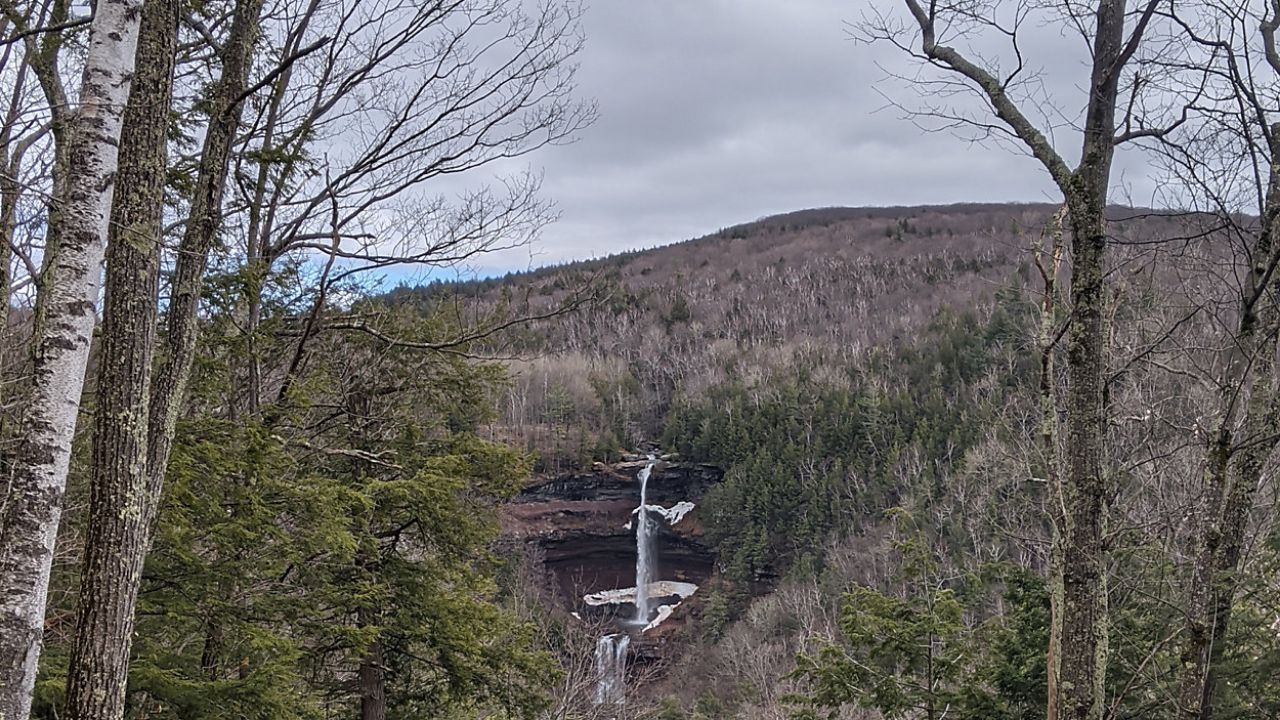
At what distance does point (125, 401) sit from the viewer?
3.03 meters

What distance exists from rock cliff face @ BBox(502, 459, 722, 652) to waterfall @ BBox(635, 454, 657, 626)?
47cm

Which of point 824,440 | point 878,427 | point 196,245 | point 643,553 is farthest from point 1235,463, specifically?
point 643,553

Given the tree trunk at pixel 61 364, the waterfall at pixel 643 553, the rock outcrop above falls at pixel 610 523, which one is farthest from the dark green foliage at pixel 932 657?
the rock outcrop above falls at pixel 610 523

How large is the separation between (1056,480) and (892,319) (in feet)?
309

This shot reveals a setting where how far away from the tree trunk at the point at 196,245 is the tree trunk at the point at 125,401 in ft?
0.63

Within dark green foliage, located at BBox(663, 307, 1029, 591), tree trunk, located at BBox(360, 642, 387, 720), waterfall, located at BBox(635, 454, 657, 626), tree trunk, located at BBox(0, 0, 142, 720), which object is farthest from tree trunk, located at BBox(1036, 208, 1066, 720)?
waterfall, located at BBox(635, 454, 657, 626)

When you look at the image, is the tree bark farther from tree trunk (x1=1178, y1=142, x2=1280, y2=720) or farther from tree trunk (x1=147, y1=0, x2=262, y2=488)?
tree trunk (x1=147, y1=0, x2=262, y2=488)

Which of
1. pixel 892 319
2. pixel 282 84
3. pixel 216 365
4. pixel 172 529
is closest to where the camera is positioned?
pixel 172 529

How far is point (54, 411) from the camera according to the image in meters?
2.85

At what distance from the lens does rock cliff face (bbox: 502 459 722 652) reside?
5509 cm

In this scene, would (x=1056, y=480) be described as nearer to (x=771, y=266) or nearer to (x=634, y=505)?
(x=634, y=505)

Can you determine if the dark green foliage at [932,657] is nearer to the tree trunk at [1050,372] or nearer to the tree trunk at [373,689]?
the tree trunk at [1050,372]

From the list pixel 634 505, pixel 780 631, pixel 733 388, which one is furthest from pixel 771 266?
pixel 780 631

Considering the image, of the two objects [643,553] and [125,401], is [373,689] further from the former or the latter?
[643,553]
